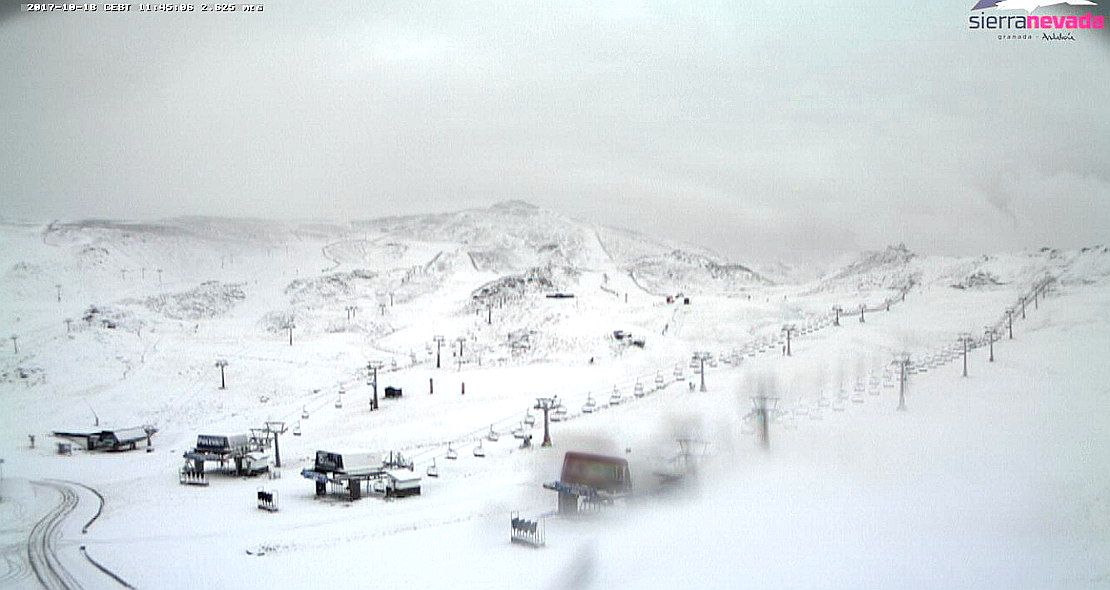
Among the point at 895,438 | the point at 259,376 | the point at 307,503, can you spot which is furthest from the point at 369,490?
the point at 259,376

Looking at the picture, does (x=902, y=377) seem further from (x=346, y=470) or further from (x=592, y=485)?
(x=346, y=470)

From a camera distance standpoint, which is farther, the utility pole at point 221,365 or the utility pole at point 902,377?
the utility pole at point 221,365

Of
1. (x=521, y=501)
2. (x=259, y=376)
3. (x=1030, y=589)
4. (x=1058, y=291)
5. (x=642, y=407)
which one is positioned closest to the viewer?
(x=1030, y=589)

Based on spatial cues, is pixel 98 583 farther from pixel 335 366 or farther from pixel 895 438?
pixel 335 366

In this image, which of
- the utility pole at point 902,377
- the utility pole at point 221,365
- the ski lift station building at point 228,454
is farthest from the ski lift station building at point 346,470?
the utility pole at point 221,365

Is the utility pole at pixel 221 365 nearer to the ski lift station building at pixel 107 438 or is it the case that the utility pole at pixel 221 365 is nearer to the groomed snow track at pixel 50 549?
the ski lift station building at pixel 107 438

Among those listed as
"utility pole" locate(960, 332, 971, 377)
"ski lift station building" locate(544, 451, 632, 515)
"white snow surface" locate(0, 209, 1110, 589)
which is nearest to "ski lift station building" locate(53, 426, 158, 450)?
"white snow surface" locate(0, 209, 1110, 589)

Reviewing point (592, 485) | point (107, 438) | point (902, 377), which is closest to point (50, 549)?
point (592, 485)
